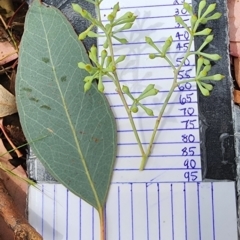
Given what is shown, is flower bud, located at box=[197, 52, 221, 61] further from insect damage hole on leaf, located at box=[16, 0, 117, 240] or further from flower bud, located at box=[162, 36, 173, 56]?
insect damage hole on leaf, located at box=[16, 0, 117, 240]

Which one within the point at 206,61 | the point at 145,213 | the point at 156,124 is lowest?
the point at 145,213

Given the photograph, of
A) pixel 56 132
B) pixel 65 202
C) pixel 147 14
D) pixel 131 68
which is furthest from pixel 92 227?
pixel 147 14

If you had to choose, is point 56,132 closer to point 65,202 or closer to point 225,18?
point 65,202

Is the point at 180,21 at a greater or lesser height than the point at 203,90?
greater

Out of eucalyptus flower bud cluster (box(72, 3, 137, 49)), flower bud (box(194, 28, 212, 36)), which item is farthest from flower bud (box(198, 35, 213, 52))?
eucalyptus flower bud cluster (box(72, 3, 137, 49))

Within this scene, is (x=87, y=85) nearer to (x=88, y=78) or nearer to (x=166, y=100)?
(x=88, y=78)

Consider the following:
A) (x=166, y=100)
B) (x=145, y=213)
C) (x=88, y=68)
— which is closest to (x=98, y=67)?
(x=88, y=68)
